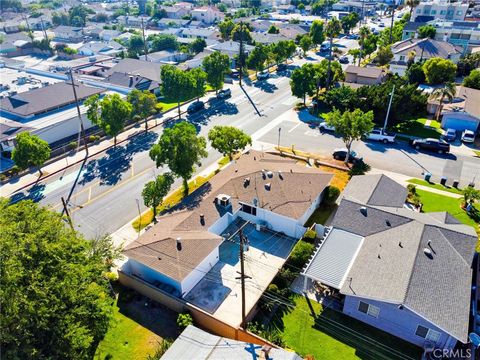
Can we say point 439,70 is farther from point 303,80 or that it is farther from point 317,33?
point 317,33

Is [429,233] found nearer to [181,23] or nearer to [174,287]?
[174,287]

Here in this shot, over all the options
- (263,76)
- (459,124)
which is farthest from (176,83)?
(459,124)

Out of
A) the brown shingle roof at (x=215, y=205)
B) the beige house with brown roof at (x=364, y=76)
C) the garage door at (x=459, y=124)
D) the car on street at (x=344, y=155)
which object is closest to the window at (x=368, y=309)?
the brown shingle roof at (x=215, y=205)

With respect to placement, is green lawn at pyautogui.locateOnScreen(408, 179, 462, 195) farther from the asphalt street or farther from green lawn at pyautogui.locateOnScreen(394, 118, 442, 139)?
green lawn at pyautogui.locateOnScreen(394, 118, 442, 139)

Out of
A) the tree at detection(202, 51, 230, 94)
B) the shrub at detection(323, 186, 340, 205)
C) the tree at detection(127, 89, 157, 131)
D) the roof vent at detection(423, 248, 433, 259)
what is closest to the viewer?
the roof vent at detection(423, 248, 433, 259)

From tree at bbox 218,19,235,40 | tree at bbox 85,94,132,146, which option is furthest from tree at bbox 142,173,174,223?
tree at bbox 218,19,235,40

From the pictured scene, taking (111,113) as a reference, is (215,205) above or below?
below

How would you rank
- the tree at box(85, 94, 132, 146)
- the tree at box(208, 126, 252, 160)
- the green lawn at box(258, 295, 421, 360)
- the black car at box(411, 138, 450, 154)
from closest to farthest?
the green lawn at box(258, 295, 421, 360), the tree at box(208, 126, 252, 160), the black car at box(411, 138, 450, 154), the tree at box(85, 94, 132, 146)
